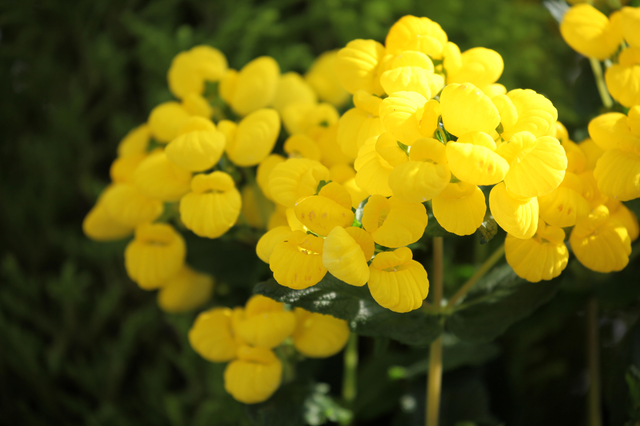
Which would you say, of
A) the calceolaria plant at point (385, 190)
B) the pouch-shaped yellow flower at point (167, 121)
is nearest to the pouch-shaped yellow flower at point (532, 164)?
the calceolaria plant at point (385, 190)

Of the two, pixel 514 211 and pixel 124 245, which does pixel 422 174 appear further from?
pixel 124 245

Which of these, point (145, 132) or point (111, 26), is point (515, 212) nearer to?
point (145, 132)

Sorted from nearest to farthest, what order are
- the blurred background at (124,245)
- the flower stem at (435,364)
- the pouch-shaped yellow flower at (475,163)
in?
the pouch-shaped yellow flower at (475,163) → the flower stem at (435,364) → the blurred background at (124,245)

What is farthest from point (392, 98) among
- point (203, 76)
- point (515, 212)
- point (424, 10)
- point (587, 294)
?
point (424, 10)

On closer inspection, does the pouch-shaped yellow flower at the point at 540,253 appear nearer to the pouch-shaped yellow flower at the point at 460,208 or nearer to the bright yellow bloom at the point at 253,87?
the pouch-shaped yellow flower at the point at 460,208

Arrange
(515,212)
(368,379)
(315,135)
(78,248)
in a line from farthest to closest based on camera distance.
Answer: (78,248) < (368,379) < (315,135) < (515,212)

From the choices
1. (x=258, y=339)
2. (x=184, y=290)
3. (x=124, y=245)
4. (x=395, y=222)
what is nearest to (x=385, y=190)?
(x=395, y=222)

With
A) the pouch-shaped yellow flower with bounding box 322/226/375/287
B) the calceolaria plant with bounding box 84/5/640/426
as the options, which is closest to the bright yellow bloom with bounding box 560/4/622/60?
the calceolaria plant with bounding box 84/5/640/426
